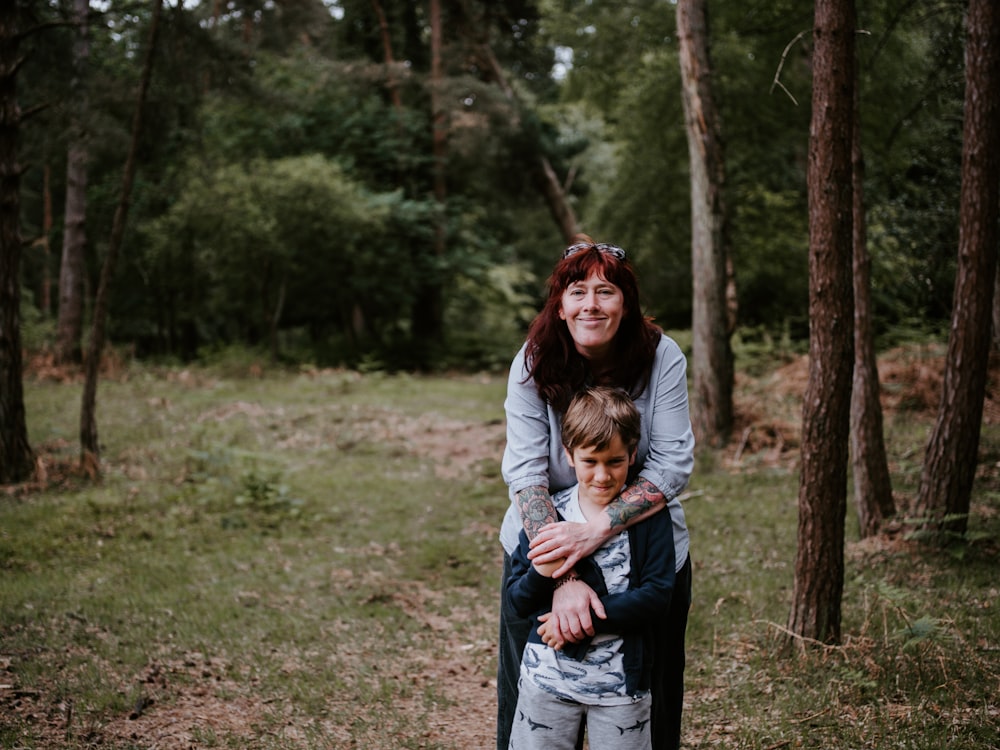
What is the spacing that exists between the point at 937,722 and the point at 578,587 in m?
2.40

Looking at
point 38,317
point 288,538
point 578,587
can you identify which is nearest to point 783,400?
point 288,538

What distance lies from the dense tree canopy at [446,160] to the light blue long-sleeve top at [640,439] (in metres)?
8.40

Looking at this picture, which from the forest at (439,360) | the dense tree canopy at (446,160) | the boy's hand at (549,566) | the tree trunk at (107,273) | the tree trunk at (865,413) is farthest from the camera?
the dense tree canopy at (446,160)

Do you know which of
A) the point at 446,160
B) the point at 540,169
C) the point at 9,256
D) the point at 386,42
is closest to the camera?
the point at 9,256

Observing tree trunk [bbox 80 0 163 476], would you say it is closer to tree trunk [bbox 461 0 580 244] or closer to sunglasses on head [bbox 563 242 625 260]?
sunglasses on head [bbox 563 242 625 260]

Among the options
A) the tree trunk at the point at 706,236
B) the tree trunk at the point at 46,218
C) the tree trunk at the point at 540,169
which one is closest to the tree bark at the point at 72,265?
the tree trunk at the point at 46,218

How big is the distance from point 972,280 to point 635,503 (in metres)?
4.47

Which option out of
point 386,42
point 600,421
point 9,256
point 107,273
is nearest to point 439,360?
point 386,42

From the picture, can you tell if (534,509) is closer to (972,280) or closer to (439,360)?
(972,280)

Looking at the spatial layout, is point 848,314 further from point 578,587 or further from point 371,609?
point 371,609

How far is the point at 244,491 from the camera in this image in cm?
945

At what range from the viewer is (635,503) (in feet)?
8.98

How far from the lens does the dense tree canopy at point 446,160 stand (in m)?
11.4

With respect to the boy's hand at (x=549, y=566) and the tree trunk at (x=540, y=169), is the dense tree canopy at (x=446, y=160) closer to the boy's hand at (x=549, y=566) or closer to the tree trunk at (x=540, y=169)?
the tree trunk at (x=540, y=169)
